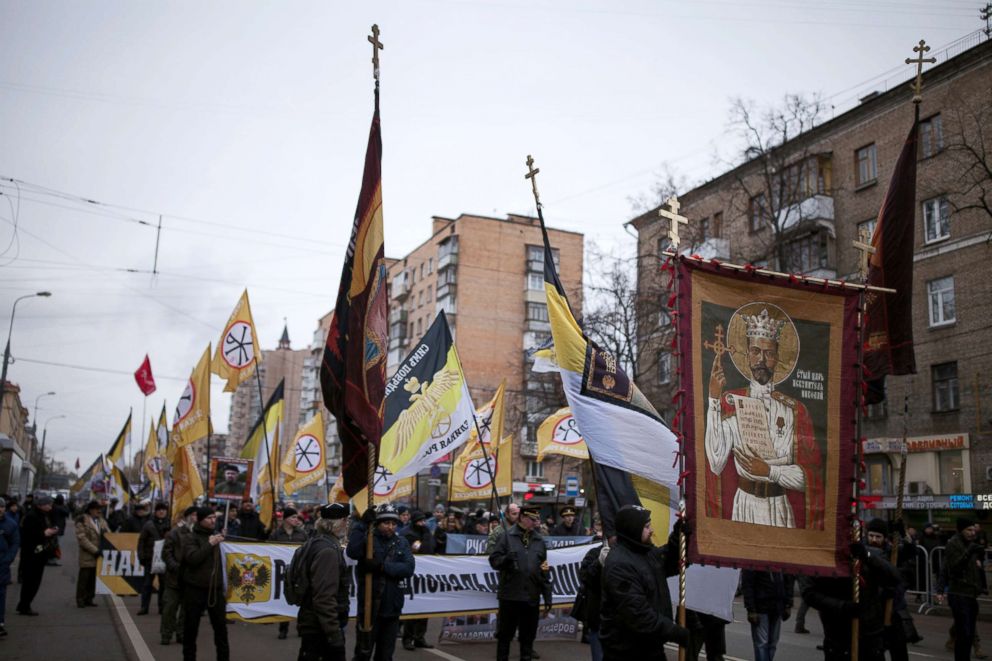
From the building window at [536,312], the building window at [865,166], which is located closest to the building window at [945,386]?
the building window at [865,166]

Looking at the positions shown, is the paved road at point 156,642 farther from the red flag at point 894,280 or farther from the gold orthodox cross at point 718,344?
the gold orthodox cross at point 718,344

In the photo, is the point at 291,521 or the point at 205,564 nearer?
the point at 205,564

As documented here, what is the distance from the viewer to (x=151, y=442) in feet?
102

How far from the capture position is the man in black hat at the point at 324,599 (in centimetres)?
725

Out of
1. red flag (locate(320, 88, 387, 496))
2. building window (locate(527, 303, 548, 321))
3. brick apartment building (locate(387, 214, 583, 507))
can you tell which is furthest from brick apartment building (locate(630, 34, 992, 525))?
building window (locate(527, 303, 548, 321))

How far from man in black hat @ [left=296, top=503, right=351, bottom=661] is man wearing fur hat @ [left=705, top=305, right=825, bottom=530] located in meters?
3.09

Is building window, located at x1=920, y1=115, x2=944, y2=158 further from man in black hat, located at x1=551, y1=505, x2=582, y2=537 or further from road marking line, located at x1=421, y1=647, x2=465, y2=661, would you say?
road marking line, located at x1=421, y1=647, x2=465, y2=661

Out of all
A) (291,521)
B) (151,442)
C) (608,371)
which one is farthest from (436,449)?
(151,442)

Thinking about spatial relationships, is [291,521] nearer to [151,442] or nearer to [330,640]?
[330,640]

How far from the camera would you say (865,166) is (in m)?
34.7

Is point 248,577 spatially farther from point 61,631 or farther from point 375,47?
point 375,47

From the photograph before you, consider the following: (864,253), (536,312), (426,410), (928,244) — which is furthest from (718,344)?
(536,312)

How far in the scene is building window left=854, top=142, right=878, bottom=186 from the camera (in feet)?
112

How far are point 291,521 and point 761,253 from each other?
1130 inches
